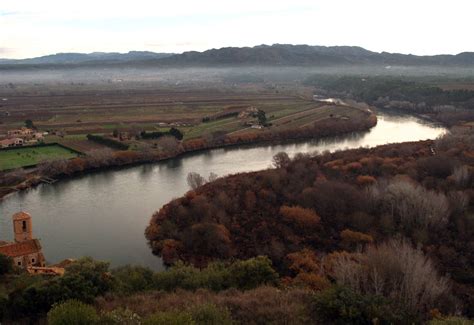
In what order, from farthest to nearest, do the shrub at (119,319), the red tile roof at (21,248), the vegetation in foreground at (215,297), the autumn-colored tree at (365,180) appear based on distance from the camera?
the autumn-colored tree at (365,180)
the red tile roof at (21,248)
the vegetation in foreground at (215,297)
the shrub at (119,319)

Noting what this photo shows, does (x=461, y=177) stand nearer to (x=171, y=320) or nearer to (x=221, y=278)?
(x=221, y=278)

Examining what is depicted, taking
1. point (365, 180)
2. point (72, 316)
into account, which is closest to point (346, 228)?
point (365, 180)

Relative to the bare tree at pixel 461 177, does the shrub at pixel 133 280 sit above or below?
below

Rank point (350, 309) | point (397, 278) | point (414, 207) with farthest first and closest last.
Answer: point (414, 207), point (397, 278), point (350, 309)

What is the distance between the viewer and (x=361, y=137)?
31812mm

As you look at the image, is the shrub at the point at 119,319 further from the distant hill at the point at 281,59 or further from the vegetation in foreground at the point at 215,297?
the distant hill at the point at 281,59

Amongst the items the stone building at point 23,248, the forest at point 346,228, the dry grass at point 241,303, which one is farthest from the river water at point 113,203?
the dry grass at point 241,303

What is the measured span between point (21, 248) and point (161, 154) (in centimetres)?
1427

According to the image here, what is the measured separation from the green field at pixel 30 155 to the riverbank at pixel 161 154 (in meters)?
1.37

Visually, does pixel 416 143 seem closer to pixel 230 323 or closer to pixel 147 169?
pixel 147 169

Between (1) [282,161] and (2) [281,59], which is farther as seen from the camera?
(2) [281,59]

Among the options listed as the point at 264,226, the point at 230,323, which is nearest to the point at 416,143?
the point at 264,226

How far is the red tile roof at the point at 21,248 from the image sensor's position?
10.6 meters

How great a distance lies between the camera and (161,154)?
24938 mm
